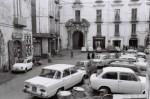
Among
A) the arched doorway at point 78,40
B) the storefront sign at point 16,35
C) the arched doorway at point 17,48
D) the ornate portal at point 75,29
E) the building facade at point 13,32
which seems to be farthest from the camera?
the arched doorway at point 78,40

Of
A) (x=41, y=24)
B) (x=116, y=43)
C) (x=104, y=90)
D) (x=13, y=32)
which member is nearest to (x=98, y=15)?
(x=116, y=43)

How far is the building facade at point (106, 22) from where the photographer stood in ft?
120

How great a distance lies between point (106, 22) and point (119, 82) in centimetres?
3022

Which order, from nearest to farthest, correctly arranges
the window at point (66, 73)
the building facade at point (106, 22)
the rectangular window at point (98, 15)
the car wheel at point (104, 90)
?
1. the car wheel at point (104, 90)
2. the window at point (66, 73)
3. the building facade at point (106, 22)
4. the rectangular window at point (98, 15)

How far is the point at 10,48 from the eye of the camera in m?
17.2

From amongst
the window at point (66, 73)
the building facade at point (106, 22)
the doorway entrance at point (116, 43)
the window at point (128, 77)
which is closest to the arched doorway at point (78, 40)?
the building facade at point (106, 22)

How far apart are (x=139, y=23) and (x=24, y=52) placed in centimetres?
2661

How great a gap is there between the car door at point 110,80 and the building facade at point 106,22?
94.2 ft

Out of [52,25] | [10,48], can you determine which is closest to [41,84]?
[10,48]

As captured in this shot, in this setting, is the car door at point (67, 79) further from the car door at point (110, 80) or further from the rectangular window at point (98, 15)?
the rectangular window at point (98, 15)

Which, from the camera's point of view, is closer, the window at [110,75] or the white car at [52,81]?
the white car at [52,81]

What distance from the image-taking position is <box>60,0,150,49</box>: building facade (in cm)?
3659

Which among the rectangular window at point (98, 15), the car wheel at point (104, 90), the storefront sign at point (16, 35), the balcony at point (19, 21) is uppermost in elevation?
the rectangular window at point (98, 15)

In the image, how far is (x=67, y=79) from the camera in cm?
996
